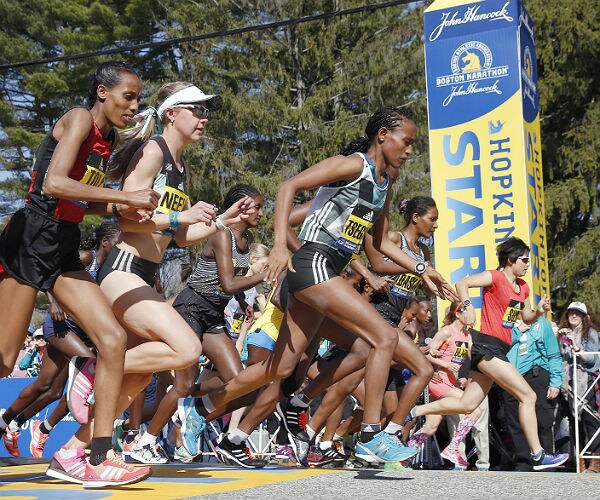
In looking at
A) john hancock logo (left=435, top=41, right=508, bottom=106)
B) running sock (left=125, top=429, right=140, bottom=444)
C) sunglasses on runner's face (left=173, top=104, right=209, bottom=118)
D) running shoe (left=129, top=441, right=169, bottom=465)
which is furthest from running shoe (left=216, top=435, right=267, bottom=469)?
john hancock logo (left=435, top=41, right=508, bottom=106)

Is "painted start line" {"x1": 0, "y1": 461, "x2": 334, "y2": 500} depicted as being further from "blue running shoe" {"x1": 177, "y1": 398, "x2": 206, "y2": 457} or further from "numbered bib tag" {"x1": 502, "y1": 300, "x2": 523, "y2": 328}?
"numbered bib tag" {"x1": 502, "y1": 300, "x2": 523, "y2": 328}

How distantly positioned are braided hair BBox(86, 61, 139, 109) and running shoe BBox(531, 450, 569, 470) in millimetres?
5259

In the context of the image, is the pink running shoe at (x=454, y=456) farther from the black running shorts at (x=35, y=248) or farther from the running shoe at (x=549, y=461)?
the black running shorts at (x=35, y=248)

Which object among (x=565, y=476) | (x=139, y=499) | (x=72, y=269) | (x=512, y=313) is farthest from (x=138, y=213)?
(x=512, y=313)

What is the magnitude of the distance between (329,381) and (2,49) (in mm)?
26839

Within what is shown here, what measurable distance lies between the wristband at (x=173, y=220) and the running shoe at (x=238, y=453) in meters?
2.44

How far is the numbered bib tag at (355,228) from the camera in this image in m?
5.84

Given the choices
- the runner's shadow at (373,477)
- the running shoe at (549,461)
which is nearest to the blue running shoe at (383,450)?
the runner's shadow at (373,477)

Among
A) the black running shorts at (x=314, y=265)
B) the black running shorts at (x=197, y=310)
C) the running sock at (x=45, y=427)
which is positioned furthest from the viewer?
the running sock at (x=45, y=427)

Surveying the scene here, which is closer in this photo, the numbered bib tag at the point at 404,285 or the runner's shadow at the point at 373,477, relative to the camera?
the runner's shadow at the point at 373,477

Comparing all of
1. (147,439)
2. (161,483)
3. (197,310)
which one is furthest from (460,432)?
(161,483)

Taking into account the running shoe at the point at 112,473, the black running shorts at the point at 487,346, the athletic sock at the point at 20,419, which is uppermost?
the black running shorts at the point at 487,346

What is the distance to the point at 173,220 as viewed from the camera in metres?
5.22

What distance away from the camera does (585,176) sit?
76.8 feet
